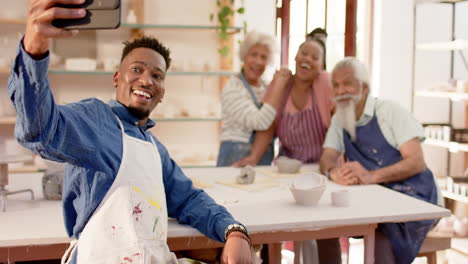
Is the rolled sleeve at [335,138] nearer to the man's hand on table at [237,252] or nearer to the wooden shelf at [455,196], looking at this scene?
the man's hand on table at [237,252]

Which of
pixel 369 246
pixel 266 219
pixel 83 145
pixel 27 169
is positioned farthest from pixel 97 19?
pixel 27 169

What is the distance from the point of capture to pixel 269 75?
486 cm

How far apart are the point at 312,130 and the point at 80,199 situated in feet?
5.78

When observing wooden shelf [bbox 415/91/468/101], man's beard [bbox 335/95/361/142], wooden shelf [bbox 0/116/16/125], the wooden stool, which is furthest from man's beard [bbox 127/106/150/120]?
wooden shelf [bbox 415/91/468/101]

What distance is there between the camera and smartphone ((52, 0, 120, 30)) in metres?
1.02

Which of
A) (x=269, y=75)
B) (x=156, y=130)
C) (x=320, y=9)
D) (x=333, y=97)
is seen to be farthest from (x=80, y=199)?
(x=320, y=9)

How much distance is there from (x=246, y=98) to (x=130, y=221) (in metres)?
1.78

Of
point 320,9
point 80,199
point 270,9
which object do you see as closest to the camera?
point 80,199

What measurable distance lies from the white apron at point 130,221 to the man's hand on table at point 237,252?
163mm

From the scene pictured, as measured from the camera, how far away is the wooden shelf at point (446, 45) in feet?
14.2

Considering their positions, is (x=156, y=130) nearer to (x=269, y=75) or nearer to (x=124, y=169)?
(x=269, y=75)

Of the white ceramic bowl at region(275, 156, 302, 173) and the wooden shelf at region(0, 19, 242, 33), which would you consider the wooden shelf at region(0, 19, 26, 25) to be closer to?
the wooden shelf at region(0, 19, 242, 33)

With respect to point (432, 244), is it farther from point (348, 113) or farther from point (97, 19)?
point (97, 19)

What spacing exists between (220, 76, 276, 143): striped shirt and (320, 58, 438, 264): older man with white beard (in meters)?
0.39
